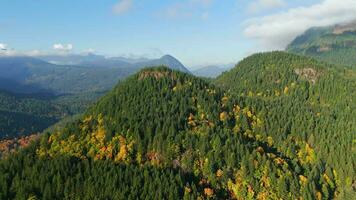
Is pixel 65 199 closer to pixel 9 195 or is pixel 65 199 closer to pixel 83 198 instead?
pixel 83 198

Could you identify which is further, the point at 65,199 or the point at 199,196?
the point at 199,196

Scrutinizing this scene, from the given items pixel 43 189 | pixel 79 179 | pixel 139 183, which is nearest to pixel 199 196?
pixel 139 183

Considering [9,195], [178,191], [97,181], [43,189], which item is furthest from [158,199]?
[9,195]

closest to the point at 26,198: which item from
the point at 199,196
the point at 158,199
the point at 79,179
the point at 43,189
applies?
the point at 43,189

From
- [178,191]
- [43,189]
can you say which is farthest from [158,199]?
[43,189]

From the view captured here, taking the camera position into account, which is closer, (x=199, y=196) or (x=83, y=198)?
(x=83, y=198)

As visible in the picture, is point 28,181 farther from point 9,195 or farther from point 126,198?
point 126,198

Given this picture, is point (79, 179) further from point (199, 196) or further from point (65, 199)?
point (199, 196)
